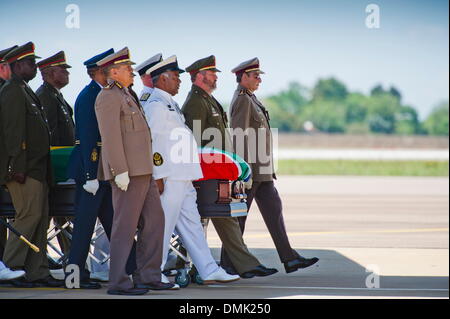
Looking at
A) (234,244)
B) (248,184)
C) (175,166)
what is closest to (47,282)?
(175,166)

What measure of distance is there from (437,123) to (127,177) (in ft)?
458

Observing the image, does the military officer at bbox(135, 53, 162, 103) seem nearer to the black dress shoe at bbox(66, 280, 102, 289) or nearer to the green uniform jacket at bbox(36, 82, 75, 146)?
the green uniform jacket at bbox(36, 82, 75, 146)

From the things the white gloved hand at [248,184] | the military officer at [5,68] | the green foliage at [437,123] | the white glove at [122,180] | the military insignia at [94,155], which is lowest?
the green foliage at [437,123]

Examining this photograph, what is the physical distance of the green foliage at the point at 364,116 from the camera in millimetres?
142500

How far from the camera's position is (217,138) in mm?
9023

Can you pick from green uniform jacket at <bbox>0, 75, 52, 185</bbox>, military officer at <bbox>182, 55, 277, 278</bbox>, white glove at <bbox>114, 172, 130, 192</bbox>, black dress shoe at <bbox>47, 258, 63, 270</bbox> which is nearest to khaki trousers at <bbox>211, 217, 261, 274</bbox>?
military officer at <bbox>182, 55, 277, 278</bbox>

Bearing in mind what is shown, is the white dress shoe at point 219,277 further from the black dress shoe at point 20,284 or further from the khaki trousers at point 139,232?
the black dress shoe at point 20,284

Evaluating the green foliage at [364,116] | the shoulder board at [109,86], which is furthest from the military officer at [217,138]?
the green foliage at [364,116]

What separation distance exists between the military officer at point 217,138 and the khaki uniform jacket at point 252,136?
1.61 ft

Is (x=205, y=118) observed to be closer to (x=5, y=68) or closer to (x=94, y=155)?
(x=94, y=155)

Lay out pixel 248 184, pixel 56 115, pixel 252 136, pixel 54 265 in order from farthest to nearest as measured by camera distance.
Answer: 1. pixel 54 265
2. pixel 252 136
3. pixel 56 115
4. pixel 248 184

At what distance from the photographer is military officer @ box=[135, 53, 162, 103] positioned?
28.9ft

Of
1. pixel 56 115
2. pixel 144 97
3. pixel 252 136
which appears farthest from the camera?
pixel 252 136

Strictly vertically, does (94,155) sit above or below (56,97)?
below
